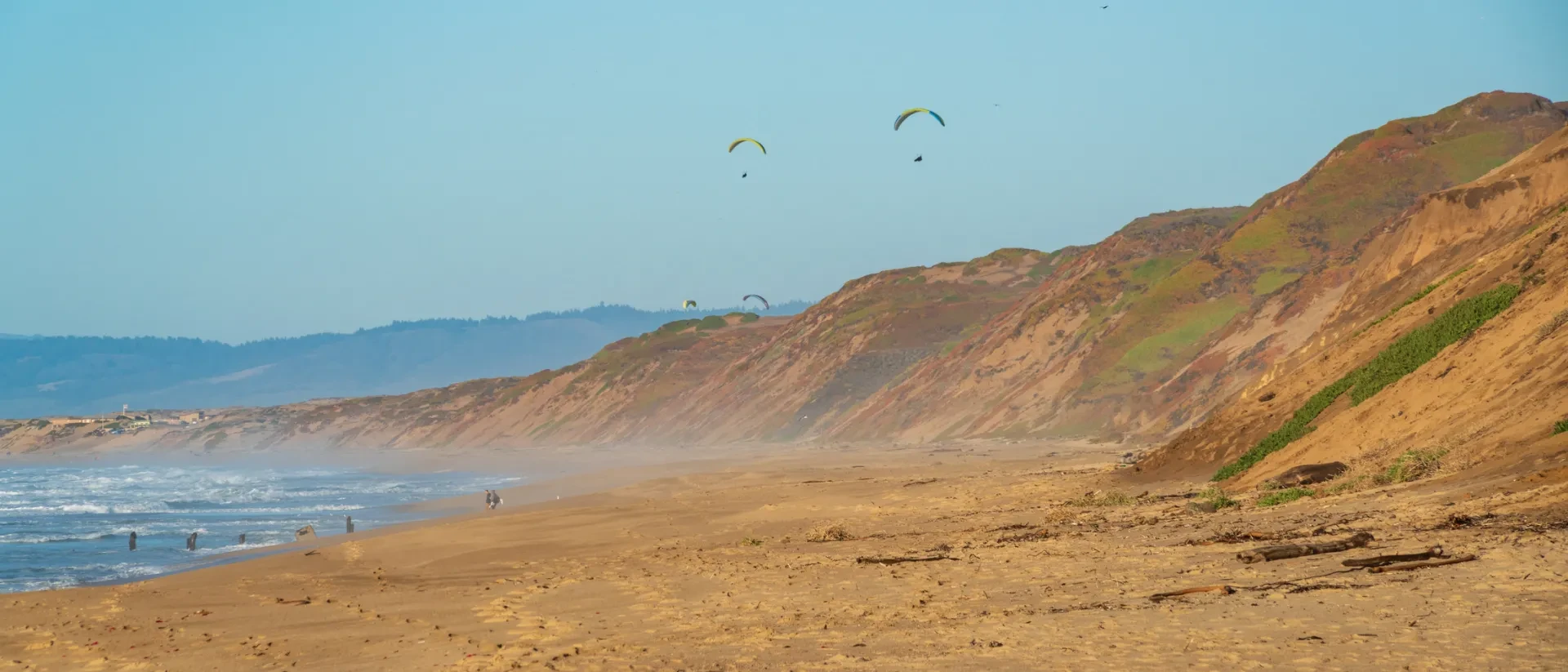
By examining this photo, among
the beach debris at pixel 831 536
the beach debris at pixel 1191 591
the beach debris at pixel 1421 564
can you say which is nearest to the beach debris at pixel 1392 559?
the beach debris at pixel 1421 564

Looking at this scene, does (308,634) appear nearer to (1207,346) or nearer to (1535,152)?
(1535,152)

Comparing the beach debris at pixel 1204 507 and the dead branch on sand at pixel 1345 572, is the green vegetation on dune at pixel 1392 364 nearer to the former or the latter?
the beach debris at pixel 1204 507

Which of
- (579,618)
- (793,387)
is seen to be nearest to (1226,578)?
(579,618)

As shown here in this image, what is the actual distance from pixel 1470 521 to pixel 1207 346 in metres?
44.6

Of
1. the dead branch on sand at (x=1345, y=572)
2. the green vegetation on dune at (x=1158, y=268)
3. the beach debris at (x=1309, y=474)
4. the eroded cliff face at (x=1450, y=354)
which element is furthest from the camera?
the green vegetation on dune at (x=1158, y=268)

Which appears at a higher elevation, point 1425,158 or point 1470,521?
point 1425,158

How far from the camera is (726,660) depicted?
1116 cm

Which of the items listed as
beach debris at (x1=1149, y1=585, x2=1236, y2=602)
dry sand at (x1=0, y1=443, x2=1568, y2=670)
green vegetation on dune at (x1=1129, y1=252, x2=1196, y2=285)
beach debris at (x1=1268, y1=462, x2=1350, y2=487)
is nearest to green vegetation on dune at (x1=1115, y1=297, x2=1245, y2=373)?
green vegetation on dune at (x1=1129, y1=252, x2=1196, y2=285)

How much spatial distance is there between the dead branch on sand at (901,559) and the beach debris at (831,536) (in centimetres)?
331

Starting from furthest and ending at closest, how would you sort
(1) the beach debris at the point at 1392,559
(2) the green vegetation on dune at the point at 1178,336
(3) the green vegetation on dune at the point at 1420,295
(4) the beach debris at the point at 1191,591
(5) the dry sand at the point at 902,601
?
(2) the green vegetation on dune at the point at 1178,336
(3) the green vegetation on dune at the point at 1420,295
(1) the beach debris at the point at 1392,559
(4) the beach debris at the point at 1191,591
(5) the dry sand at the point at 902,601

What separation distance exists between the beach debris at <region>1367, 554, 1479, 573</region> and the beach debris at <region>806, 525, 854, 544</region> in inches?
380

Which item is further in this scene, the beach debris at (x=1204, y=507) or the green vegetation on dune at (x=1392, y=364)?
the green vegetation on dune at (x=1392, y=364)

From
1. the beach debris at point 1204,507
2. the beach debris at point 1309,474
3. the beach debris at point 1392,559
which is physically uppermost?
the beach debris at point 1309,474

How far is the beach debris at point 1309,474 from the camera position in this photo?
20.8m
